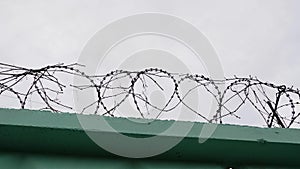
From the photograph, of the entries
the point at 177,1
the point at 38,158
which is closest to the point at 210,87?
the point at 38,158

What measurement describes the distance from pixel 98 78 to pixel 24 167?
1.36ft

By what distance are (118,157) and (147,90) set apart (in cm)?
31

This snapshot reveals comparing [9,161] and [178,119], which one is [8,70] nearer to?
[9,161]

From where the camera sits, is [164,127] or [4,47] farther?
[4,47]

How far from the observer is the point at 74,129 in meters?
1.46

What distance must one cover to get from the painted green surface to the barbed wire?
0.27 ft

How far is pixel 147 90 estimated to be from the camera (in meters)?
1.75

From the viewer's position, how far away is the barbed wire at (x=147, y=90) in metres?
1.63

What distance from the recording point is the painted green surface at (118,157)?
4.79ft

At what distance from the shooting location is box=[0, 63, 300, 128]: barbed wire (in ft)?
5.34

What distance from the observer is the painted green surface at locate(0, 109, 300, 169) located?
1459 mm

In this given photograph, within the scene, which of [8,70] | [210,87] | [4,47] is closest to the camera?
[8,70]

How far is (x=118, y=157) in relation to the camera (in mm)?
1573

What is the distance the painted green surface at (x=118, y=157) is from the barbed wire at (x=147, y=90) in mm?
84
